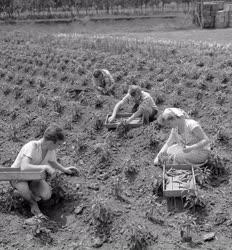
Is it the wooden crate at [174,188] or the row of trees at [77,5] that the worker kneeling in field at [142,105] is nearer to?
the wooden crate at [174,188]

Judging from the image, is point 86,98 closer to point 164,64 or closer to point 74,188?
point 164,64

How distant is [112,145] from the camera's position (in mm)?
8039

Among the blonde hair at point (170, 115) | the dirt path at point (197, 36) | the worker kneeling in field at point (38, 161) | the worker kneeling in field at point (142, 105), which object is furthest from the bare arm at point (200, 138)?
the dirt path at point (197, 36)

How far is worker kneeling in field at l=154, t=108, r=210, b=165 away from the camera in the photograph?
20.0 ft

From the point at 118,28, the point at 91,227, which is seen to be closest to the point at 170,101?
the point at 91,227

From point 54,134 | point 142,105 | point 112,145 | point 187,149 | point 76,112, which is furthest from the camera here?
point 76,112

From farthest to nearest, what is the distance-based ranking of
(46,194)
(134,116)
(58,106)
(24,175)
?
(58,106) → (134,116) → (46,194) → (24,175)

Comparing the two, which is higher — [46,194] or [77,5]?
[46,194]

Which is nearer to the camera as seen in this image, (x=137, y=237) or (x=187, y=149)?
(x=137, y=237)

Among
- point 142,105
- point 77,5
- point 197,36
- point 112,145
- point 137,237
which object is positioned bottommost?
point 197,36

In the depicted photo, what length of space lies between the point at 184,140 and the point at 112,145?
197cm

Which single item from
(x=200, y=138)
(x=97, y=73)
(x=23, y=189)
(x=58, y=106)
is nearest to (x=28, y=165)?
(x=23, y=189)

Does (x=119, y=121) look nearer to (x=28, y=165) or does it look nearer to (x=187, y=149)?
(x=187, y=149)

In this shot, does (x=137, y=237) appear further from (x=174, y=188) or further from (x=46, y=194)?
(x=46, y=194)
